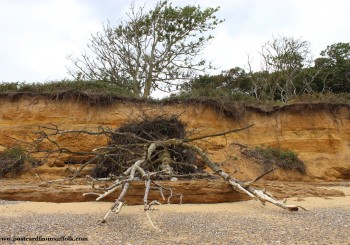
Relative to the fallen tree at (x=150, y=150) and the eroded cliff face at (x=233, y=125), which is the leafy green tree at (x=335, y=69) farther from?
the fallen tree at (x=150, y=150)

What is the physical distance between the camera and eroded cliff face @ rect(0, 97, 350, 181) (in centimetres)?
1372

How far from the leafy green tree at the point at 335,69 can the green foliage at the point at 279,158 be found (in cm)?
1154

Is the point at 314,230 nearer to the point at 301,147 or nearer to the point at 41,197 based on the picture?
the point at 41,197

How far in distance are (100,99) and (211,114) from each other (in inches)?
180

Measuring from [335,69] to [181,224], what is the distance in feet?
74.9

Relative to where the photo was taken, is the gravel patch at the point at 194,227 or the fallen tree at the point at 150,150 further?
the fallen tree at the point at 150,150

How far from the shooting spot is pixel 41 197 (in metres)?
5.95

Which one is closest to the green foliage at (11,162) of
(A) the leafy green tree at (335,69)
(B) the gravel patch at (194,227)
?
(B) the gravel patch at (194,227)

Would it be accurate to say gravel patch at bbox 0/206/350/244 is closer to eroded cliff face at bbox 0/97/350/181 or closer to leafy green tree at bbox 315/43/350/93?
eroded cliff face at bbox 0/97/350/181

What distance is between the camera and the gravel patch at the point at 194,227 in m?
3.49

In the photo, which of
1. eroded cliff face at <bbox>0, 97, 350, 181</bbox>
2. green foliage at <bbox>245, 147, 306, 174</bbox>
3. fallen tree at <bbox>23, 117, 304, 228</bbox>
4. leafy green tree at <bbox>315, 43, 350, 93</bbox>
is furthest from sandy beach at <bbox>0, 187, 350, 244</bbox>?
Result: leafy green tree at <bbox>315, 43, 350, 93</bbox>

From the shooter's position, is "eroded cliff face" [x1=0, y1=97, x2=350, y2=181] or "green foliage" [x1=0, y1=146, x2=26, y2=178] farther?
"eroded cliff face" [x1=0, y1=97, x2=350, y2=181]

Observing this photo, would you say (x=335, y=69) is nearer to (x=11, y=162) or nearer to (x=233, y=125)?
(x=233, y=125)

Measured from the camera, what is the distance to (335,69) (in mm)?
23906
